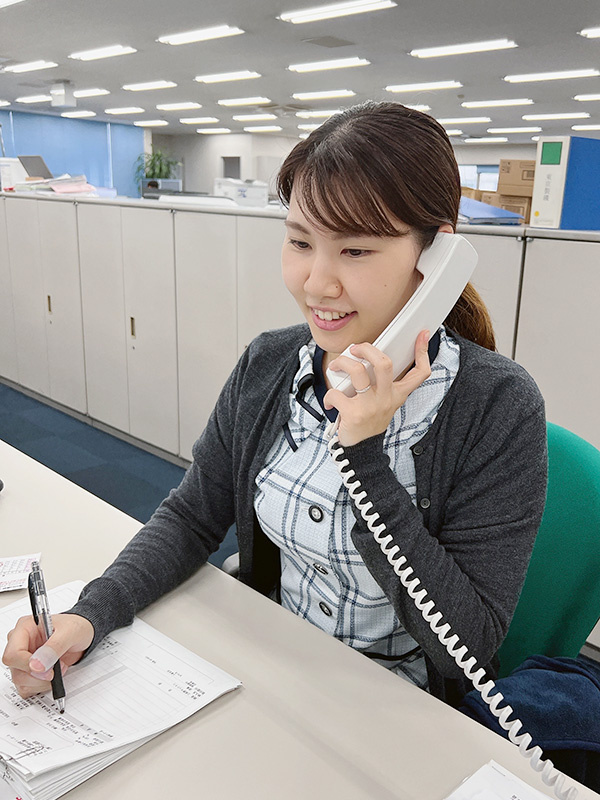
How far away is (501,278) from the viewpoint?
207cm

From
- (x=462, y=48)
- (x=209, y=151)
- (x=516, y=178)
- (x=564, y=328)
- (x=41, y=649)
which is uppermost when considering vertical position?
(x=462, y=48)

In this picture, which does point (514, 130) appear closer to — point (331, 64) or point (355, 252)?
point (331, 64)

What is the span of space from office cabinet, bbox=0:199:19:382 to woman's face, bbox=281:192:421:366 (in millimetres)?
3953

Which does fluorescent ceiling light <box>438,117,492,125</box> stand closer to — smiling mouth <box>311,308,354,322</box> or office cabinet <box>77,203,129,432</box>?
office cabinet <box>77,203,129,432</box>

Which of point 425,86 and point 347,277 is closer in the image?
point 347,277

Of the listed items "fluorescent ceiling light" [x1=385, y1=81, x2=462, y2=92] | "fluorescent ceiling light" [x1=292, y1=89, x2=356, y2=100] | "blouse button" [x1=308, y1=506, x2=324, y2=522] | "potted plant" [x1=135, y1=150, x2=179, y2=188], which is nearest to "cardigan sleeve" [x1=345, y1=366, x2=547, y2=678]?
"blouse button" [x1=308, y1=506, x2=324, y2=522]

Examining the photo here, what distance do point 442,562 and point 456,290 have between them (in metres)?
0.35

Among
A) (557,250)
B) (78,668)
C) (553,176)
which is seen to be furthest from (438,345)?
(553,176)

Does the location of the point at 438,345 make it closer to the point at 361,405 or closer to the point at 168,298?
the point at 361,405

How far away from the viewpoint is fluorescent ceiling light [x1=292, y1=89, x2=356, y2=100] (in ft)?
38.8

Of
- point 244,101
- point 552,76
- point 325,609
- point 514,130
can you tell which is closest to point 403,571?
point 325,609

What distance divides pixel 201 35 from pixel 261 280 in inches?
264

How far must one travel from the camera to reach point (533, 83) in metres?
10.0

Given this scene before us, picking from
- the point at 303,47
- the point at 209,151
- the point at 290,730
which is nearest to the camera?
the point at 290,730
